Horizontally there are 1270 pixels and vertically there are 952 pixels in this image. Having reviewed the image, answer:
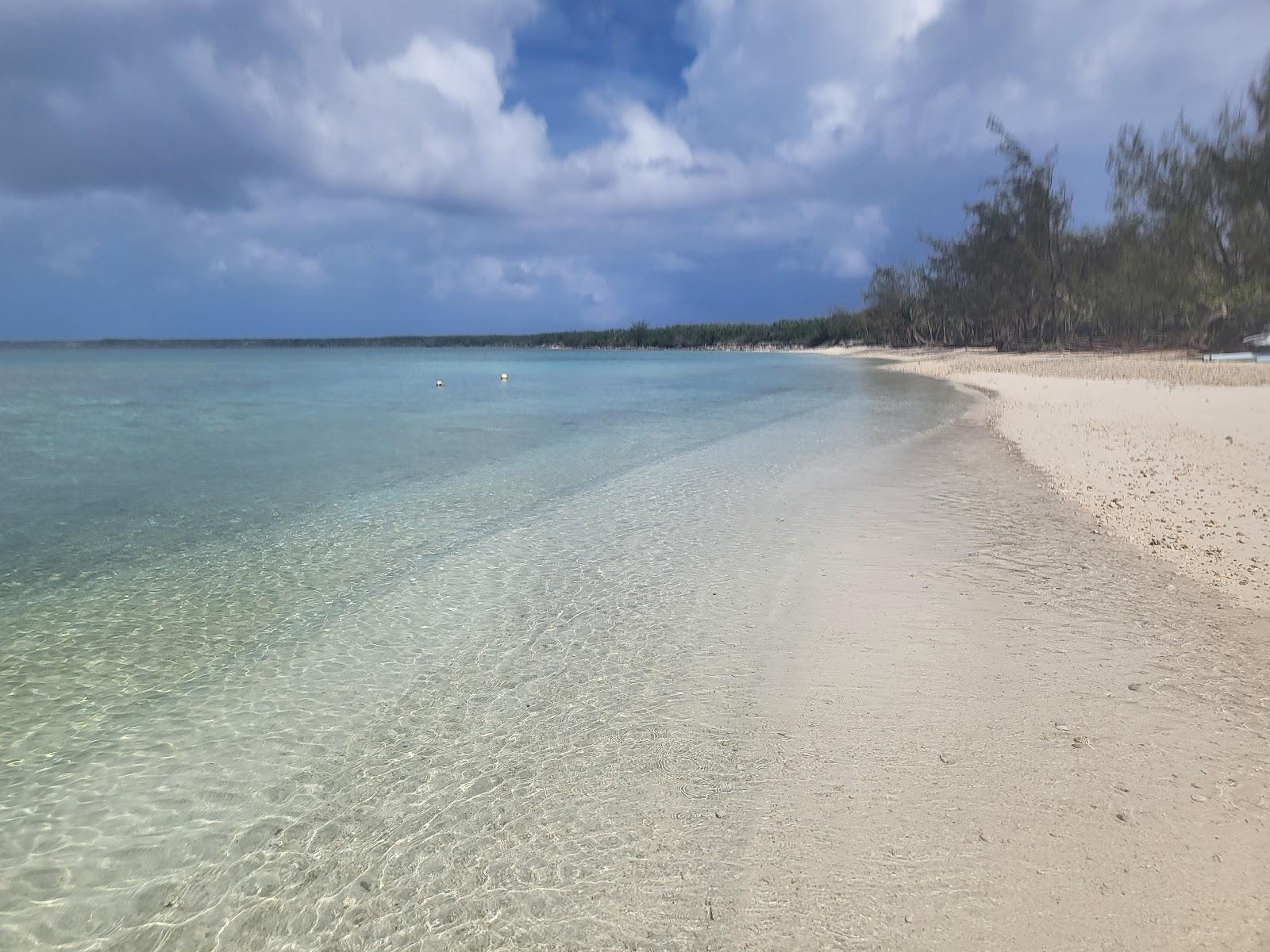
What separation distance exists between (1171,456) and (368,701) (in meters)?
11.8

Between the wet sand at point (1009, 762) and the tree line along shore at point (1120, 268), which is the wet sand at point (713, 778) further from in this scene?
the tree line along shore at point (1120, 268)

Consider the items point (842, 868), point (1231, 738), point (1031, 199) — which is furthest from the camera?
point (1031, 199)

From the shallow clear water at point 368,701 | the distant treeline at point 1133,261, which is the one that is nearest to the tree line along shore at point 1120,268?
the distant treeline at point 1133,261

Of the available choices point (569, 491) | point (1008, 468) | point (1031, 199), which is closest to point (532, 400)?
point (569, 491)

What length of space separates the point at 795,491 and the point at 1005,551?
351 cm

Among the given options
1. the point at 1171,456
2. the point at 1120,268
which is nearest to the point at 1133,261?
Result: the point at 1120,268

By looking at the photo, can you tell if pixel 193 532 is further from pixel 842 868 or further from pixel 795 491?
pixel 842 868

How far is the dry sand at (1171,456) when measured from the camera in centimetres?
660

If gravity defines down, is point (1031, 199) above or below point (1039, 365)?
above

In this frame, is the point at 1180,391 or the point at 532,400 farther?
the point at 532,400

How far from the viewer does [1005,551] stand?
6.82m

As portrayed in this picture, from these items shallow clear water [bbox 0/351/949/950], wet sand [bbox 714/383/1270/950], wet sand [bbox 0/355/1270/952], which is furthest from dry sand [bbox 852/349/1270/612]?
shallow clear water [bbox 0/351/949/950]

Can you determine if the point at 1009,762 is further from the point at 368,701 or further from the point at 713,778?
the point at 368,701

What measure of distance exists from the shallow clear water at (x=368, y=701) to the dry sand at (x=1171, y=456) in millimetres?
3177
